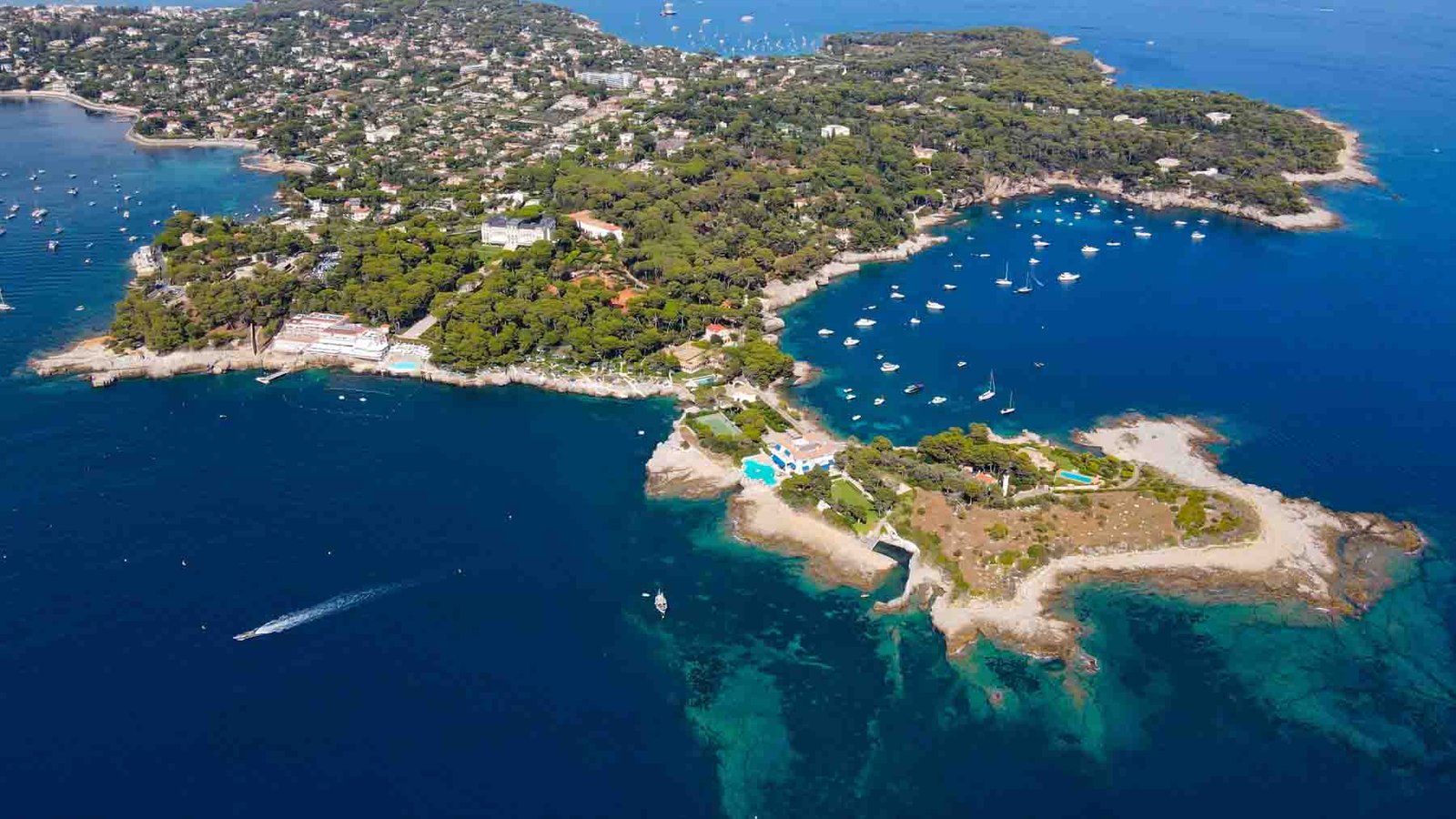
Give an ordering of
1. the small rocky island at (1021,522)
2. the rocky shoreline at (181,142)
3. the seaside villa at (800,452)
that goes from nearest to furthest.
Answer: the small rocky island at (1021,522) < the seaside villa at (800,452) < the rocky shoreline at (181,142)

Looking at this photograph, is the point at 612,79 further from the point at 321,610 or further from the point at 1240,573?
the point at 1240,573

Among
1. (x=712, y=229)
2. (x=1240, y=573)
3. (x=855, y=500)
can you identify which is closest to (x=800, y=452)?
(x=855, y=500)

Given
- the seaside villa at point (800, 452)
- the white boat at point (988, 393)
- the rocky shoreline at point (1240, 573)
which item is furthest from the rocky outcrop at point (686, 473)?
the white boat at point (988, 393)

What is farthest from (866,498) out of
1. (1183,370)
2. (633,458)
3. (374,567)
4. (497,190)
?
(497,190)

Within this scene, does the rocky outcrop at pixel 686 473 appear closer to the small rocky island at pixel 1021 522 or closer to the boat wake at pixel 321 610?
the small rocky island at pixel 1021 522

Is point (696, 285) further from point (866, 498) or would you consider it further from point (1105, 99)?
point (1105, 99)

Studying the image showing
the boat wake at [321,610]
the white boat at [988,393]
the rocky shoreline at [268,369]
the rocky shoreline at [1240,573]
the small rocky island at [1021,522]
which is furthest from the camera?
the rocky shoreline at [268,369]

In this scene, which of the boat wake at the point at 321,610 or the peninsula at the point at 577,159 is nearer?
the boat wake at the point at 321,610
